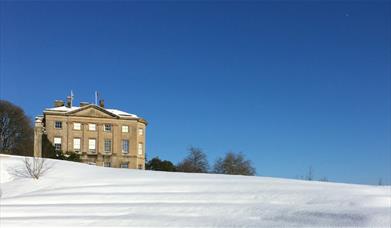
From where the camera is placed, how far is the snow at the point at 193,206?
354 inches

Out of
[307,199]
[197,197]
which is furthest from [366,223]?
[197,197]

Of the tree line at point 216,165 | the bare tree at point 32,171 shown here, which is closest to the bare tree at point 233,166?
the tree line at point 216,165

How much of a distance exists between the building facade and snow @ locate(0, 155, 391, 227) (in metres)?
50.7

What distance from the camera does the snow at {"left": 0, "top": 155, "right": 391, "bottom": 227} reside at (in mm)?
8992

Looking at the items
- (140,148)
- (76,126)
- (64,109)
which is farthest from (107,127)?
(64,109)

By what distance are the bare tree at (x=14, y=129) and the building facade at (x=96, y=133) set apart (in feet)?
11.1

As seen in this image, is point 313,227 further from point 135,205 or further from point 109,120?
point 109,120

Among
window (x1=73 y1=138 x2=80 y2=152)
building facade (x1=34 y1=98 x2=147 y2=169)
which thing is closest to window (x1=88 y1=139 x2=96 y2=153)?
building facade (x1=34 y1=98 x2=147 y2=169)

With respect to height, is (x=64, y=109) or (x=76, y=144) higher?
(x=64, y=109)

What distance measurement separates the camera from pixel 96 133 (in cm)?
6650

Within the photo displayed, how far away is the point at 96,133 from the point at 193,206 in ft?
188

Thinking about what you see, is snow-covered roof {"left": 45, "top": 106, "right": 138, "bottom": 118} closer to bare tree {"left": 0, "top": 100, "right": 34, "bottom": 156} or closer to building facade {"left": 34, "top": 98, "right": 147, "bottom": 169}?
building facade {"left": 34, "top": 98, "right": 147, "bottom": 169}

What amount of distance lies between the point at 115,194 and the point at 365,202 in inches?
240

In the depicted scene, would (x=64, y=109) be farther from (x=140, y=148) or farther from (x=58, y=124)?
(x=140, y=148)
